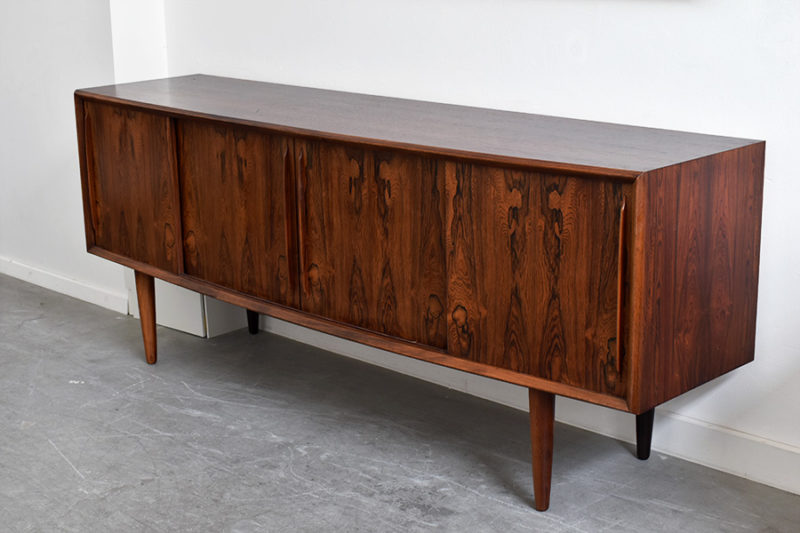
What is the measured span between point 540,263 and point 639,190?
0.95 ft

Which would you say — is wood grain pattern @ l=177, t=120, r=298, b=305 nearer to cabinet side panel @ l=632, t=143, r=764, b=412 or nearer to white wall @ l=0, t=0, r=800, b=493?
white wall @ l=0, t=0, r=800, b=493

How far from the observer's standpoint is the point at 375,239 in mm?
2406

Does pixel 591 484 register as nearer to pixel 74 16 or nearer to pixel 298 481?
pixel 298 481

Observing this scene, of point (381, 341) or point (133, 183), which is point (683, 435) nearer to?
point (381, 341)

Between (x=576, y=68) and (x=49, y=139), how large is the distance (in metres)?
2.45

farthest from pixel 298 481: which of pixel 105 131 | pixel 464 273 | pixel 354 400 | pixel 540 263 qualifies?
pixel 105 131

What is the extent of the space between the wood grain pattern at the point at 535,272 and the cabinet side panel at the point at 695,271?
59 millimetres

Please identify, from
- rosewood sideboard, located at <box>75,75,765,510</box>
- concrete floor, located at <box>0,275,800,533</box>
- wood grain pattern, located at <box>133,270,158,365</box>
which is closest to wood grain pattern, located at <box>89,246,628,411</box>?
rosewood sideboard, located at <box>75,75,765,510</box>

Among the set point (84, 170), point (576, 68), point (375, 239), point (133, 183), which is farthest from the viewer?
point (84, 170)

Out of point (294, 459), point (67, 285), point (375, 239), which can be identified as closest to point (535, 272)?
point (375, 239)

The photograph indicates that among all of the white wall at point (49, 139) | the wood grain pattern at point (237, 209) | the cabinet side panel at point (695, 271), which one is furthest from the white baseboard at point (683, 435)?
the white wall at point (49, 139)

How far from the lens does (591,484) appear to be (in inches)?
99.1

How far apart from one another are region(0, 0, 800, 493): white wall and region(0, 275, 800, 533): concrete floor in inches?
4.5

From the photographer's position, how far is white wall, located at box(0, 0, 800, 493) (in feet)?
7.54
